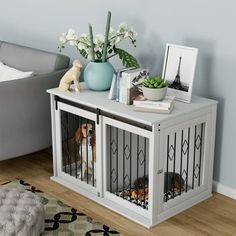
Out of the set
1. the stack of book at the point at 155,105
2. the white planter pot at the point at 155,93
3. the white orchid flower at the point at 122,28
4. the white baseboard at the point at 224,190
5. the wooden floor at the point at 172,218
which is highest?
the white orchid flower at the point at 122,28

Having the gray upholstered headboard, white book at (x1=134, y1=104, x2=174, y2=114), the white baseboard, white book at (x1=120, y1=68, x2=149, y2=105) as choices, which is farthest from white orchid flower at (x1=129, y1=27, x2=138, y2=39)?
the white baseboard

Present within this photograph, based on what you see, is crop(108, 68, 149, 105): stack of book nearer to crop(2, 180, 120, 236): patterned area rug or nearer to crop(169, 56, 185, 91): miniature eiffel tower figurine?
crop(169, 56, 185, 91): miniature eiffel tower figurine

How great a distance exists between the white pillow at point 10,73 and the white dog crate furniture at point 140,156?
344 mm

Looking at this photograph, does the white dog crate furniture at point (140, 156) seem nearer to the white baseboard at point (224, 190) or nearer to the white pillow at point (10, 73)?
the white baseboard at point (224, 190)

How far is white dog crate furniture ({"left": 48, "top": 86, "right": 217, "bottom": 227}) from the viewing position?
290 centimetres

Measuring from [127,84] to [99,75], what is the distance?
274 mm

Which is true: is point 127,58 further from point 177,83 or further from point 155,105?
point 155,105

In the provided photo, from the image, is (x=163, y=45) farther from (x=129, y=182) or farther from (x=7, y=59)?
(x=7, y=59)

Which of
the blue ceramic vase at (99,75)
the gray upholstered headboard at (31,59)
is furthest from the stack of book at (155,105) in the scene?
the gray upholstered headboard at (31,59)

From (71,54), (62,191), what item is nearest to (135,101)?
(62,191)

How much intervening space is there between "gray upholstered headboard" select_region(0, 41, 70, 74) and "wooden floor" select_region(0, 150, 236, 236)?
747 mm

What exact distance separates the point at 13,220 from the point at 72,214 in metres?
0.51

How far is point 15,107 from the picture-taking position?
3.44 meters

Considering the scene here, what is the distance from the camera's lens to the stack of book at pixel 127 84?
3.03 metres
